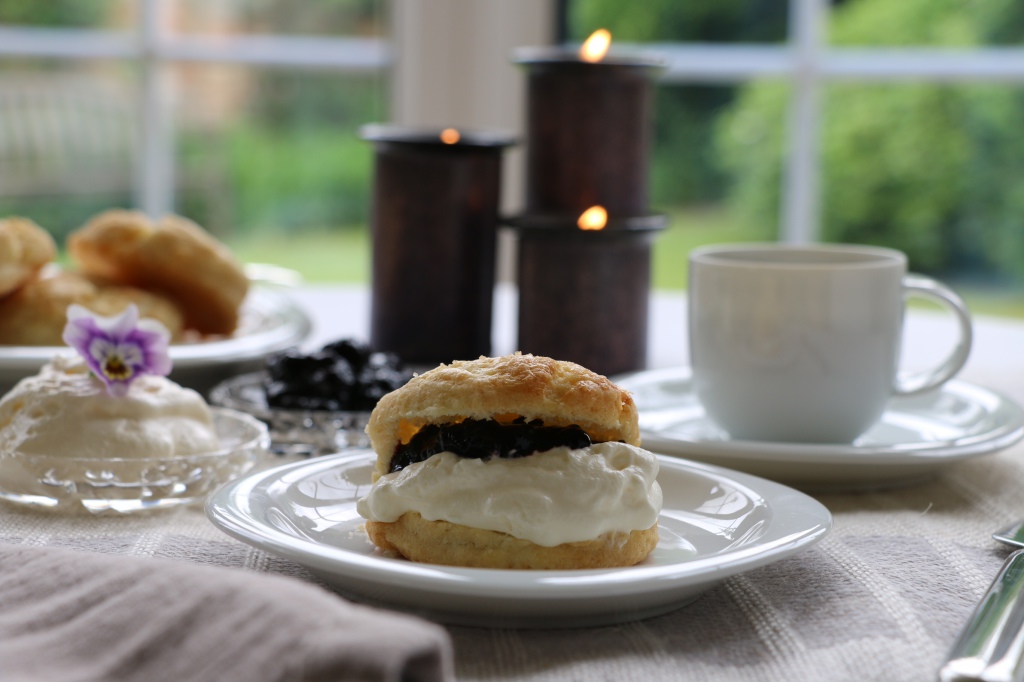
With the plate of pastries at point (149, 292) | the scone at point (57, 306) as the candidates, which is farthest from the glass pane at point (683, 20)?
the scone at point (57, 306)

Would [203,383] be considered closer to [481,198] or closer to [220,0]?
[481,198]

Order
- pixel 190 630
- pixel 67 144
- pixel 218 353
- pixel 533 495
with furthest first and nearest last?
pixel 67 144
pixel 218 353
pixel 533 495
pixel 190 630

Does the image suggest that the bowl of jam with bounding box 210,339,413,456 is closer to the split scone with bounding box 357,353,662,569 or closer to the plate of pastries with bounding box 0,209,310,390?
the plate of pastries with bounding box 0,209,310,390

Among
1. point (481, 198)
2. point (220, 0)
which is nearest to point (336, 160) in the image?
point (220, 0)

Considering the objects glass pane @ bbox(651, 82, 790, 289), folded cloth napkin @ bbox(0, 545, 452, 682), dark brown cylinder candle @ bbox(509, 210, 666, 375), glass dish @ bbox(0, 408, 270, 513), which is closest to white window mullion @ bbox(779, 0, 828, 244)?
glass pane @ bbox(651, 82, 790, 289)

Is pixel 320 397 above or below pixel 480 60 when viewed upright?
below

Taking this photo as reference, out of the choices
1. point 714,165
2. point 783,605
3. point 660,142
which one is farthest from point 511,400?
point 714,165

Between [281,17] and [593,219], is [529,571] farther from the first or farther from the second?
[281,17]
